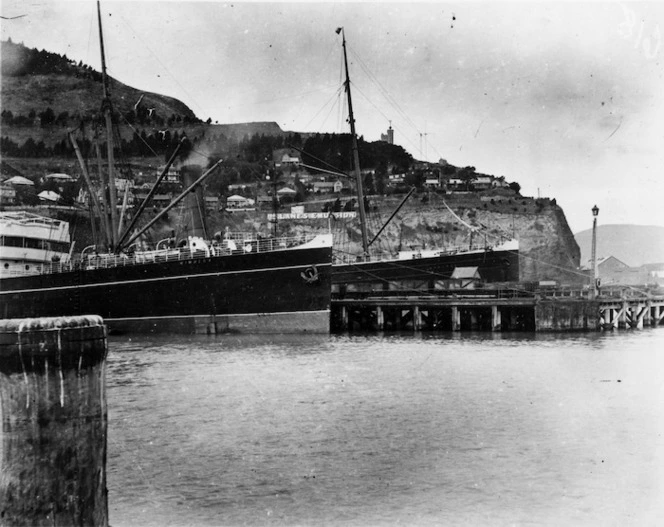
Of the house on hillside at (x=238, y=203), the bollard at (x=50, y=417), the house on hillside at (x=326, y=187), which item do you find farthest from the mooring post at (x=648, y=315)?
the house on hillside at (x=326, y=187)

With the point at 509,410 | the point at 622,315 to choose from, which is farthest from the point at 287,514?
the point at 622,315

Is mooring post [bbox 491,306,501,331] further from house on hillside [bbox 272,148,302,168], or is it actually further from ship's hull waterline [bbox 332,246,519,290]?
house on hillside [bbox 272,148,302,168]

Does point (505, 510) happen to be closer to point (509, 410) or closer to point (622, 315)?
point (509, 410)

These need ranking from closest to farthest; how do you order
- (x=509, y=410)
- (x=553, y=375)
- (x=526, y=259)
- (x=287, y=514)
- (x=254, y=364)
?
(x=287, y=514) → (x=509, y=410) → (x=553, y=375) → (x=254, y=364) → (x=526, y=259)

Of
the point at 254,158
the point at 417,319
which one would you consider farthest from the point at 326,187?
the point at 417,319

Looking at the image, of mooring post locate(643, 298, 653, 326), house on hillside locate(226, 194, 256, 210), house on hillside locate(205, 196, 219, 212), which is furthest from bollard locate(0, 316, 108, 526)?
house on hillside locate(226, 194, 256, 210)

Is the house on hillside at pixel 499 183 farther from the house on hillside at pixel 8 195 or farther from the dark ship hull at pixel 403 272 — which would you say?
the house on hillside at pixel 8 195
